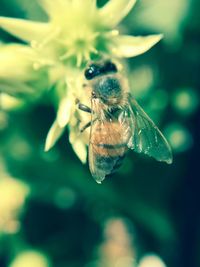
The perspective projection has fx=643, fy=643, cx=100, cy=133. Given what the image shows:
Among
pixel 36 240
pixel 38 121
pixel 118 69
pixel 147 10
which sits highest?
pixel 147 10

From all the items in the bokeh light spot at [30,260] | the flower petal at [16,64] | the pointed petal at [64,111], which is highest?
the flower petal at [16,64]

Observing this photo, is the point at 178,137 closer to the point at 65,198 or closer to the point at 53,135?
the point at 65,198

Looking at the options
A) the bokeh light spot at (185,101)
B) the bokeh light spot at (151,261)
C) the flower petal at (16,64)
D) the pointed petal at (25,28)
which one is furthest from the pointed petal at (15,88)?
the bokeh light spot at (151,261)

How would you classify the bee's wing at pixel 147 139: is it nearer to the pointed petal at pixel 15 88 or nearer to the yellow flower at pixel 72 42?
the yellow flower at pixel 72 42

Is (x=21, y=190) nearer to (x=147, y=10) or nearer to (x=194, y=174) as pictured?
(x=194, y=174)

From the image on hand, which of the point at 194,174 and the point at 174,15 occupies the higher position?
the point at 174,15

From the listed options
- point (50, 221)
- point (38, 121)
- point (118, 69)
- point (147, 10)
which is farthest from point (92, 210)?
point (147, 10)

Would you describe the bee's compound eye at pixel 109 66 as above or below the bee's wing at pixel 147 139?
above
